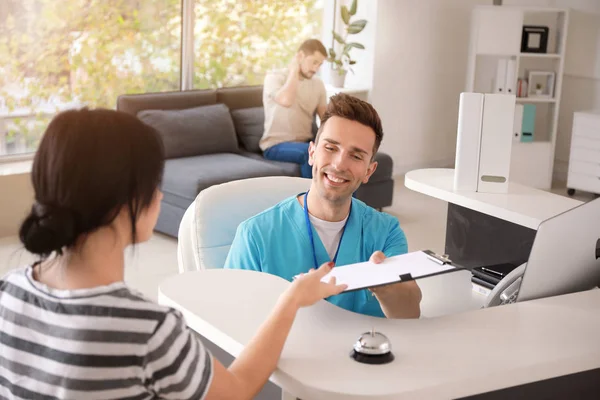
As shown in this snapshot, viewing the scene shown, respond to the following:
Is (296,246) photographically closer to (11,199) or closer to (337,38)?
(11,199)

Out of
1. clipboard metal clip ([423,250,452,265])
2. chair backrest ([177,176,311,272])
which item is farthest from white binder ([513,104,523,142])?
clipboard metal clip ([423,250,452,265])

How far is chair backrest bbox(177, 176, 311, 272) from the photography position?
99.1 inches

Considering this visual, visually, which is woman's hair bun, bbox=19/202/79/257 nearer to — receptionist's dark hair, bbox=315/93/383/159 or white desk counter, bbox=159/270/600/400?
white desk counter, bbox=159/270/600/400

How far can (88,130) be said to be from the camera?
128 centimetres

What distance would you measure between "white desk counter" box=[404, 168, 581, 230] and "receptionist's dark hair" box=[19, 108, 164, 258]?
5.12 ft

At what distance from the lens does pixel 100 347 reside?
1.29m

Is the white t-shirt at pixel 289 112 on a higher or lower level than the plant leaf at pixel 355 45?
lower

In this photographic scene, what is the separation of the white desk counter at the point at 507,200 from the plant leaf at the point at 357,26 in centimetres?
377

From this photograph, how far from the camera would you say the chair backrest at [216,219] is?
2518 millimetres

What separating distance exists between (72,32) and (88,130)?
15.1 ft

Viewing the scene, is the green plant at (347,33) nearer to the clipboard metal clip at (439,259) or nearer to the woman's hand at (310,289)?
the clipboard metal clip at (439,259)

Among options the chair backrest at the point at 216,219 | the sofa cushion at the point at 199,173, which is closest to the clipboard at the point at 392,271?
the chair backrest at the point at 216,219

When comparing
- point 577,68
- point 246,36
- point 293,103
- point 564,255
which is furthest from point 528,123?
point 564,255

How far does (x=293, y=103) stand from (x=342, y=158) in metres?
3.49
